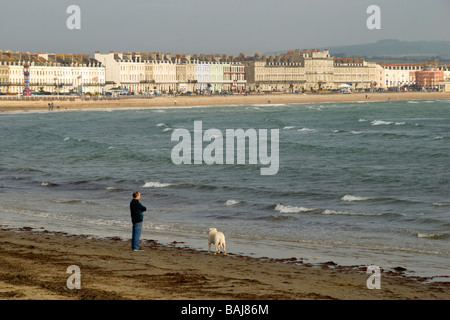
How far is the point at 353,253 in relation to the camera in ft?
54.7

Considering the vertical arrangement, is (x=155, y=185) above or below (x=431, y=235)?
below

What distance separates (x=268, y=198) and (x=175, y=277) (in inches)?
536

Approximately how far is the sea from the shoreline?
114 cm

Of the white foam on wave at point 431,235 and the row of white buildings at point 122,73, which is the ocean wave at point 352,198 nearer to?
the white foam on wave at point 431,235

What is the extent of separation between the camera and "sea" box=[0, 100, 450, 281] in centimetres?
1780

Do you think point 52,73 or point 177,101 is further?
point 52,73

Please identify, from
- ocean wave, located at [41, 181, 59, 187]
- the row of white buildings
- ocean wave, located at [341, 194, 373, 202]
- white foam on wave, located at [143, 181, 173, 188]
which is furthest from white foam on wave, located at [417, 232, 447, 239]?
the row of white buildings

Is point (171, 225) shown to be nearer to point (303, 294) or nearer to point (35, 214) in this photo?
point (35, 214)

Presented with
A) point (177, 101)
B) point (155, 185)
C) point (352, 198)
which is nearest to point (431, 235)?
point (352, 198)

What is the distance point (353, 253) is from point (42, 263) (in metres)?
6.30

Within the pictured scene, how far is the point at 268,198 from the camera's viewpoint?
26.1m

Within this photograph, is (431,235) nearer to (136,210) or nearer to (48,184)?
(136,210)

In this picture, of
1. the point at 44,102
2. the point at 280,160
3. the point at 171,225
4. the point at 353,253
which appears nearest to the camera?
the point at 353,253
